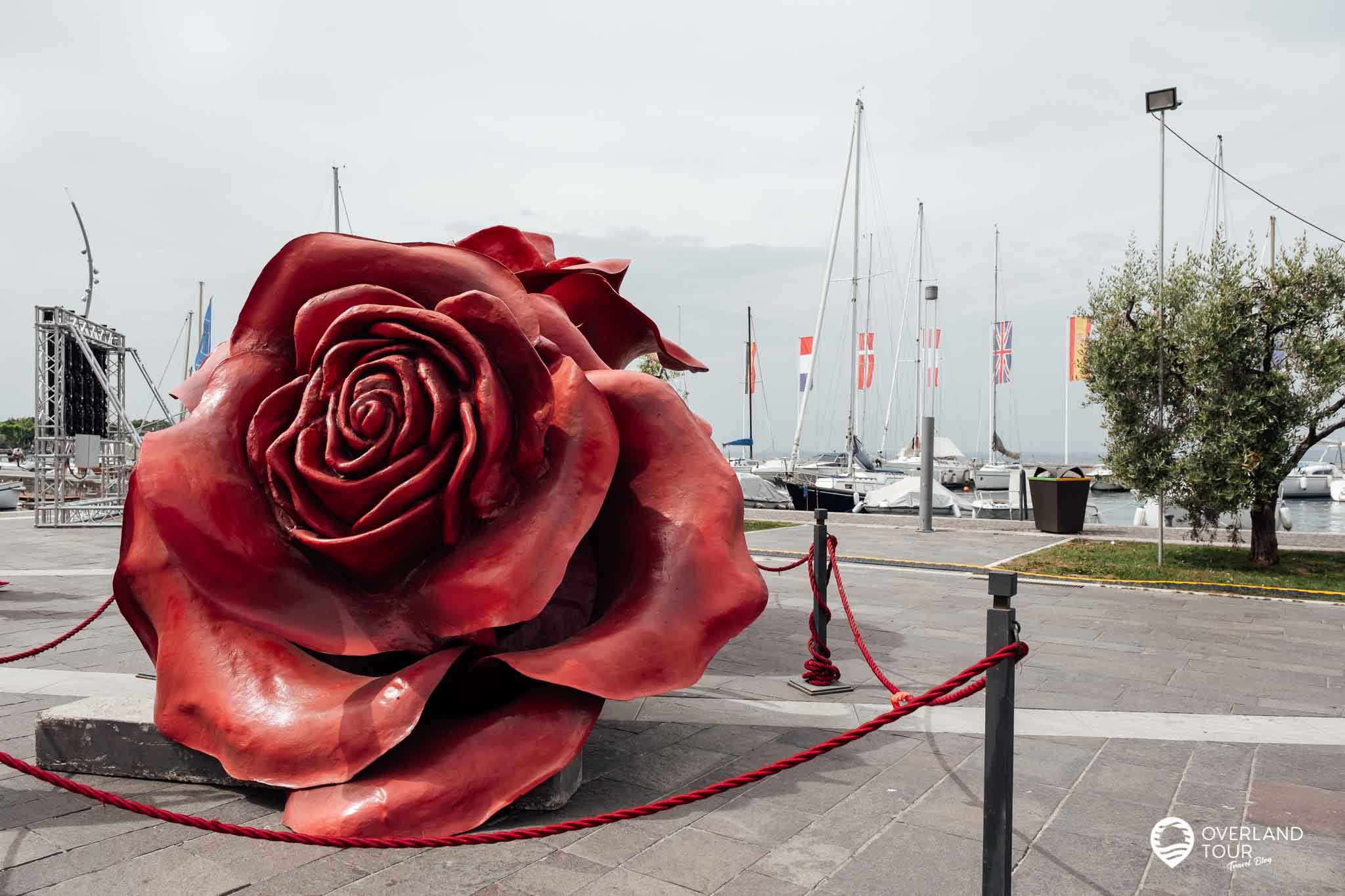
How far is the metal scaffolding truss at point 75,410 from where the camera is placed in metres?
17.4

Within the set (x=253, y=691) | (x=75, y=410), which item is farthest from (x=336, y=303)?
(x=75, y=410)

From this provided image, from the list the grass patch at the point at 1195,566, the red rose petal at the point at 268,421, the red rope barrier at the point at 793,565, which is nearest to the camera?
the red rose petal at the point at 268,421

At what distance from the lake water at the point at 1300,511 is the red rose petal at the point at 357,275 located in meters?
31.1

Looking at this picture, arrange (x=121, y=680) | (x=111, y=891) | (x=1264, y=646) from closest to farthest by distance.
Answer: (x=111, y=891)
(x=121, y=680)
(x=1264, y=646)

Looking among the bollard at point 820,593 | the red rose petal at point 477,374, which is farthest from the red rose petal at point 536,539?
the bollard at point 820,593

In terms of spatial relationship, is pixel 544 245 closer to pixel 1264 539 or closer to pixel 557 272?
pixel 557 272

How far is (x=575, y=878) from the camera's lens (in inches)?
121

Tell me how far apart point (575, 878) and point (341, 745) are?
3.19 ft

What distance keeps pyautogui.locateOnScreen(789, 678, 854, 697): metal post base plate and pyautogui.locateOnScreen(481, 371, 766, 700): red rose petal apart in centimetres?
216

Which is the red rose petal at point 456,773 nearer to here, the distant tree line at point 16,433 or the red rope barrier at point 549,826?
the red rope barrier at point 549,826

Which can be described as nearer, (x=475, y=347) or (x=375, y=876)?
(x=375, y=876)

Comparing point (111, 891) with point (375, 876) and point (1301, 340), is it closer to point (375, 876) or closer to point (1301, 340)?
point (375, 876)

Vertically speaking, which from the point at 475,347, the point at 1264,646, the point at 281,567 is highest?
the point at 475,347

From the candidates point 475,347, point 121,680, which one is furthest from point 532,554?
point 121,680
